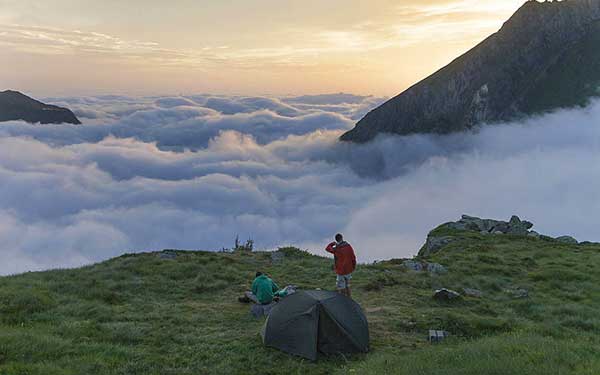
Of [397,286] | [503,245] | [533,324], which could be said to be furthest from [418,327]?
[503,245]

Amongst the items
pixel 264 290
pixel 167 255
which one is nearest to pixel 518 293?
pixel 264 290

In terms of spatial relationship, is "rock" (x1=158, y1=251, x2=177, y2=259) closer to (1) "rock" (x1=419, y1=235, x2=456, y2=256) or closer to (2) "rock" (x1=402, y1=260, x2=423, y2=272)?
(2) "rock" (x1=402, y1=260, x2=423, y2=272)

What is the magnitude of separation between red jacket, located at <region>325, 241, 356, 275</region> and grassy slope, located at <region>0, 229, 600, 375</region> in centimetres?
229

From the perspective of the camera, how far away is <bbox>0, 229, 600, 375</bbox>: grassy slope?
524 inches

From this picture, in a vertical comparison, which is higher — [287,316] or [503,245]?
[287,316]

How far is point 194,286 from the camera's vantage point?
25375 millimetres

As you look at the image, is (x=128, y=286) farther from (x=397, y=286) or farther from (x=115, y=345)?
(x=397, y=286)

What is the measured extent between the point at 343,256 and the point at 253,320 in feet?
16.6

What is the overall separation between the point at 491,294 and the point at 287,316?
583 inches

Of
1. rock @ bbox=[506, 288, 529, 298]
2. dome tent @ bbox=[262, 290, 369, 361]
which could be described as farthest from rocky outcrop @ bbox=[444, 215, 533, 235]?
dome tent @ bbox=[262, 290, 369, 361]

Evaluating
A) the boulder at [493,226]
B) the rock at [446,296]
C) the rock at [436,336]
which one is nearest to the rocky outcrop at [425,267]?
the rock at [446,296]

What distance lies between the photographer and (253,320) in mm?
18875

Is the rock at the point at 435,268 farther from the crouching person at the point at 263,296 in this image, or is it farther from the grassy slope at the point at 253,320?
the crouching person at the point at 263,296

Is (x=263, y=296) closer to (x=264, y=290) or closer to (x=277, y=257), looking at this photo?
(x=264, y=290)
